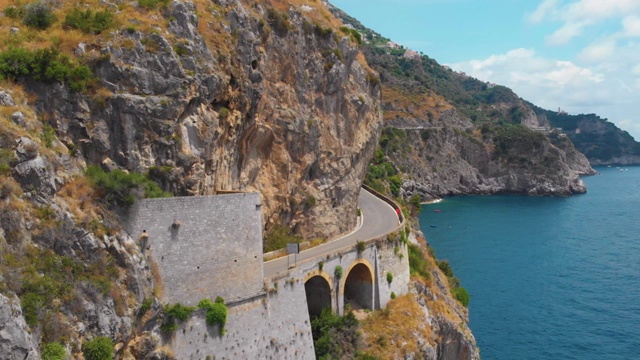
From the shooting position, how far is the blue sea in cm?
4275

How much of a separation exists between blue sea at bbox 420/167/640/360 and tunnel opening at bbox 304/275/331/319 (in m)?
17.7

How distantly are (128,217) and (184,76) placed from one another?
6829 mm

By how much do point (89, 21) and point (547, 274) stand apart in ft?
179

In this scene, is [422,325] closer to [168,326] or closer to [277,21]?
[168,326]

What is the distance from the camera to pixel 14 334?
13.9m

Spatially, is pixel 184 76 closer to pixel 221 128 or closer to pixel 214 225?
pixel 221 128

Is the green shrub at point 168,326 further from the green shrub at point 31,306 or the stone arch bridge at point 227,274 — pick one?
the green shrub at point 31,306

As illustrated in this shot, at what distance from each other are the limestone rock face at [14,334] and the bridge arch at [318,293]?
16.1 metres

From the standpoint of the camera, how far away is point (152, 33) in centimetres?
2191

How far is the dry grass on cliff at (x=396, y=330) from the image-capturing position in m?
29.0

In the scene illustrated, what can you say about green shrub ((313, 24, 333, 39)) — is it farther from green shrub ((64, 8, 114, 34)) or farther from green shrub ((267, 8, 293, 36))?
green shrub ((64, 8, 114, 34))

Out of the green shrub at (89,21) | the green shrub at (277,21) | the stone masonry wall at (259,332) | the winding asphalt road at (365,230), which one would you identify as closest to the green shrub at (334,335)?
the stone masonry wall at (259,332)

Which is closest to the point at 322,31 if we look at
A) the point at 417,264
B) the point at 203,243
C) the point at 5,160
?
the point at 417,264

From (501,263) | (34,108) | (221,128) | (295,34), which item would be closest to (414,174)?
(501,263)
